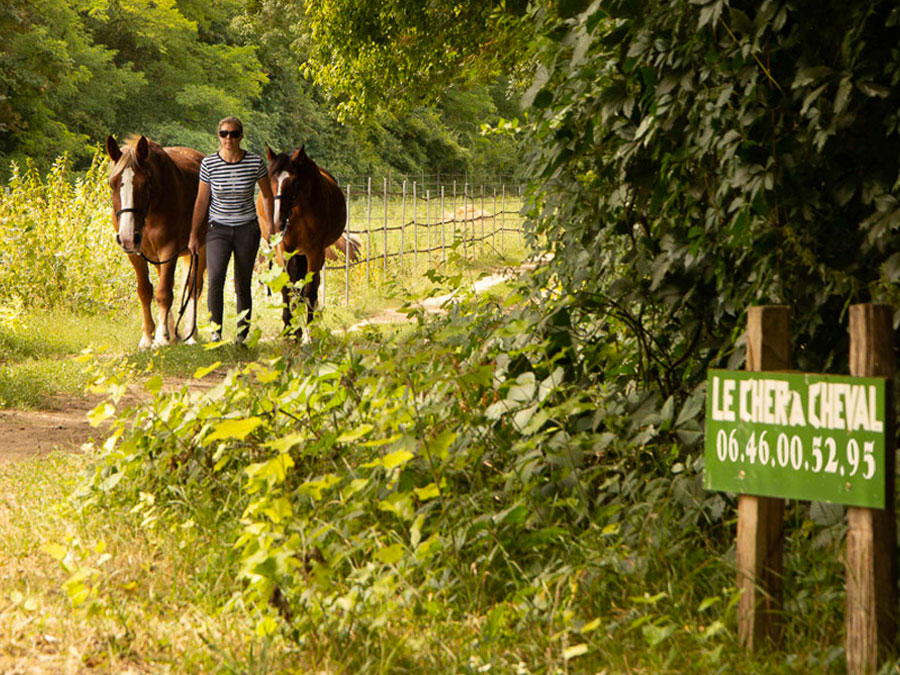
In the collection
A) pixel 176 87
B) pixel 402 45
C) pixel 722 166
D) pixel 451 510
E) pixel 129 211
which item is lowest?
pixel 451 510

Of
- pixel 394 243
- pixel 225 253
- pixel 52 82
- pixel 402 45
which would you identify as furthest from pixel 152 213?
pixel 52 82

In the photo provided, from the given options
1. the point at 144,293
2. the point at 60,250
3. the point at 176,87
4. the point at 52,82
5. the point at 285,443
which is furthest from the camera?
the point at 176,87

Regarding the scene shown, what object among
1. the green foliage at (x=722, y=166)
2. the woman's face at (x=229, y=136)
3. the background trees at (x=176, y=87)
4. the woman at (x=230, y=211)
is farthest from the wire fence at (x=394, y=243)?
the green foliage at (x=722, y=166)

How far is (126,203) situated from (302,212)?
1732 millimetres

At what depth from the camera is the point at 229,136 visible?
898 cm

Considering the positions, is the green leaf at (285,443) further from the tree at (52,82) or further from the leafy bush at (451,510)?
the tree at (52,82)

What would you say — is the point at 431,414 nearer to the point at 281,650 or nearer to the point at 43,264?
the point at 281,650

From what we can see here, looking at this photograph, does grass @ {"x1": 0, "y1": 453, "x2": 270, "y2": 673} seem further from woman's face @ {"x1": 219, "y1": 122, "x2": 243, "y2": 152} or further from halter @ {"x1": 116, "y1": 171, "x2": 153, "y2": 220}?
halter @ {"x1": 116, "y1": 171, "x2": 153, "y2": 220}

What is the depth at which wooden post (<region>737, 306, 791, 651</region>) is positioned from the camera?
276 centimetres

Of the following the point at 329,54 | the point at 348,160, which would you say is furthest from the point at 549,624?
the point at 348,160

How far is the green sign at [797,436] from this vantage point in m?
2.52

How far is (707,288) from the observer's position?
3.84 meters

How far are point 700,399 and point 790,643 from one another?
97 cm

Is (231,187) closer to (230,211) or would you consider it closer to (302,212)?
(230,211)
